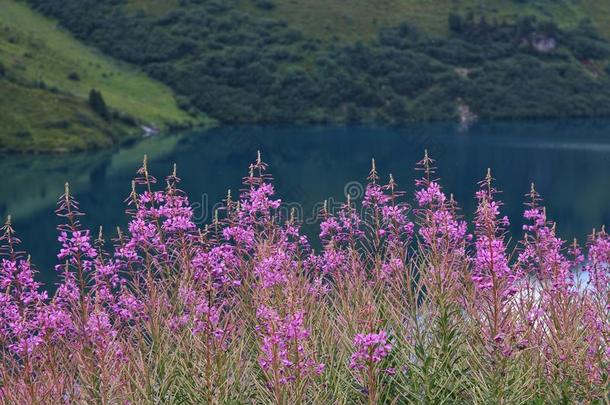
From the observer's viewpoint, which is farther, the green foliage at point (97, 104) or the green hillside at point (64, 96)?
the green foliage at point (97, 104)

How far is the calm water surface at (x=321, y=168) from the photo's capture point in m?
77.9

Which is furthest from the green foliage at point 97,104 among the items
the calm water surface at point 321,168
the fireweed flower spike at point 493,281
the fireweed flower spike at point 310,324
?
the fireweed flower spike at point 493,281

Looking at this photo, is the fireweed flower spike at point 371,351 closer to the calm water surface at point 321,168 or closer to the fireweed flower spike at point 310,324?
the fireweed flower spike at point 310,324

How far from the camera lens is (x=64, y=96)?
484 feet

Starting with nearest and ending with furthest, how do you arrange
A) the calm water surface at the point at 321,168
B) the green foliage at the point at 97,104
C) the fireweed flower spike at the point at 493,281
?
1. the fireweed flower spike at the point at 493,281
2. the calm water surface at the point at 321,168
3. the green foliage at the point at 97,104

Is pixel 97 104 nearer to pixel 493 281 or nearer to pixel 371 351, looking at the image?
pixel 493 281

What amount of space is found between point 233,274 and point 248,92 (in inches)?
7081

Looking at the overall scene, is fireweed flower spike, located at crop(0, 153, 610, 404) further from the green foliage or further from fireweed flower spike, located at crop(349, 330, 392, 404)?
the green foliage

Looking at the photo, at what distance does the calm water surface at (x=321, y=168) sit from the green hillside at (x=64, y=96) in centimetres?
719

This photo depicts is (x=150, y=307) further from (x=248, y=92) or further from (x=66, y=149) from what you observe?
(x=248, y=92)

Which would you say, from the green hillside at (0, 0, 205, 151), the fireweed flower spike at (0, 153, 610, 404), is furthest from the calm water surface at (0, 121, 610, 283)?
the fireweed flower spike at (0, 153, 610, 404)

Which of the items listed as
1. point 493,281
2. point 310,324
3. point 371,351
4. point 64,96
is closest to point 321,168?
point 64,96

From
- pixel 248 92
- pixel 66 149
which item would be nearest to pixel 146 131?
pixel 66 149

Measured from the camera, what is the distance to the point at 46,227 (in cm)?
7625
